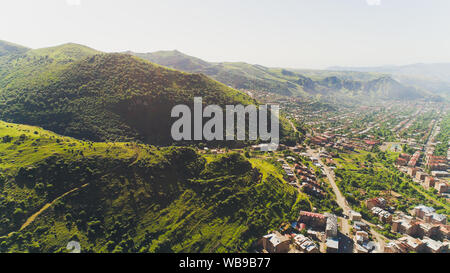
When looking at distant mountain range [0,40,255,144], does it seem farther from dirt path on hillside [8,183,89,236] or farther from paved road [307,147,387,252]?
paved road [307,147,387,252]

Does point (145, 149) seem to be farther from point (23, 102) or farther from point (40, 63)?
point (40, 63)

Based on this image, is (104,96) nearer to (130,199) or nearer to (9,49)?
(130,199)

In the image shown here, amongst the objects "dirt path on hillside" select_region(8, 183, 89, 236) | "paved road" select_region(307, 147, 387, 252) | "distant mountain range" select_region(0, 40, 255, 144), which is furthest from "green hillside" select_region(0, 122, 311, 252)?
"distant mountain range" select_region(0, 40, 255, 144)

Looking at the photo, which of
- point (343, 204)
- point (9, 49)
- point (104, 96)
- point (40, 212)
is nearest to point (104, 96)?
point (104, 96)

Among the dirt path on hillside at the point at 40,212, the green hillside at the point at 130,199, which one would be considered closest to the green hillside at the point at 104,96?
the green hillside at the point at 130,199

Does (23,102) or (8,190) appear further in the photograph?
(23,102)

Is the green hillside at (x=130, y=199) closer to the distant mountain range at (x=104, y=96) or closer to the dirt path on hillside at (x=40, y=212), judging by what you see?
the dirt path on hillside at (x=40, y=212)

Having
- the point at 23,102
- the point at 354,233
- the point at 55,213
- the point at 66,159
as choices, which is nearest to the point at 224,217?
the point at 354,233
